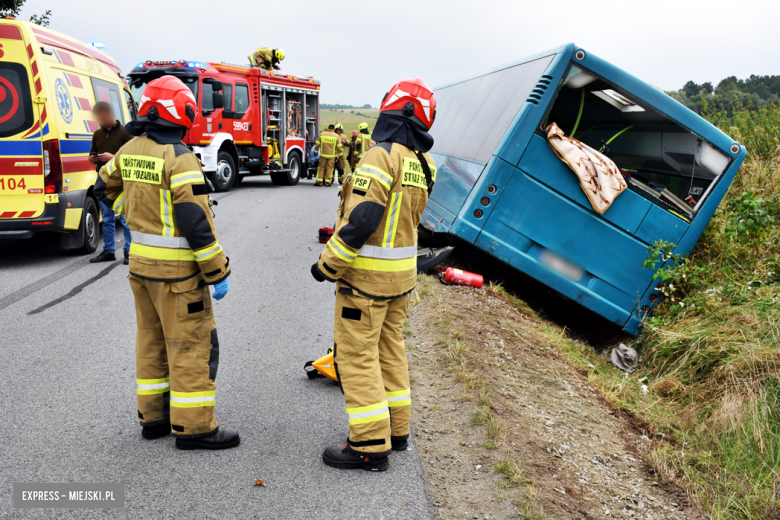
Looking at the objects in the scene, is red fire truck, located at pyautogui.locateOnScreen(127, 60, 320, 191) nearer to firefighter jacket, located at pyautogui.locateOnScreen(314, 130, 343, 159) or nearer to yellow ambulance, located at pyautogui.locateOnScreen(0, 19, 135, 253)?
firefighter jacket, located at pyautogui.locateOnScreen(314, 130, 343, 159)

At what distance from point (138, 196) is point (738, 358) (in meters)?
4.36

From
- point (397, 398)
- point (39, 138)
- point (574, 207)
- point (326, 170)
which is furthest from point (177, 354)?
point (326, 170)

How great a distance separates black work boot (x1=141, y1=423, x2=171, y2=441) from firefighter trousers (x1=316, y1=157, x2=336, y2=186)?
14945 mm

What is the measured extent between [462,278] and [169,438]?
4.03 metres

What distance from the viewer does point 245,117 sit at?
15289 millimetres

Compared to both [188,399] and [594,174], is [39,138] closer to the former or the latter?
[188,399]

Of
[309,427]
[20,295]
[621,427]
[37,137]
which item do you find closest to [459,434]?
[309,427]

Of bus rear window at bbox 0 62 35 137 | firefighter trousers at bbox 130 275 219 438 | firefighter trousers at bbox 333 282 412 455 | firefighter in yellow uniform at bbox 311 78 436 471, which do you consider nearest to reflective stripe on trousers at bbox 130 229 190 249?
firefighter trousers at bbox 130 275 219 438

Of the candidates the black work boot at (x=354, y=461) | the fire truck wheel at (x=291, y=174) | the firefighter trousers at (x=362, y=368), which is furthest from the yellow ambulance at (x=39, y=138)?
the fire truck wheel at (x=291, y=174)

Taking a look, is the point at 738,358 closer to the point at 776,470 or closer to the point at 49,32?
the point at 776,470

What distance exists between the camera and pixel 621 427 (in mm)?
3951

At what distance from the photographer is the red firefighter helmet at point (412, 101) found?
9.86ft

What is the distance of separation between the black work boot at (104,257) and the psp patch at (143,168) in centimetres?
492

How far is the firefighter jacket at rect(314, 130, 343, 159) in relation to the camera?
56.1 feet
